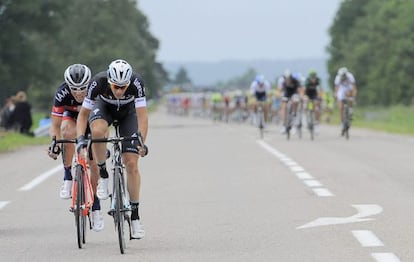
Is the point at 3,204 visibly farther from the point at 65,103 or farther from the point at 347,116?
the point at 347,116

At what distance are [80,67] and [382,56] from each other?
12020cm

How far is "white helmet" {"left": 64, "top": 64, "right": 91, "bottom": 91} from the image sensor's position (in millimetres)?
11242

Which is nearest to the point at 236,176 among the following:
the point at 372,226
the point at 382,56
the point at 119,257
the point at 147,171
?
the point at 147,171

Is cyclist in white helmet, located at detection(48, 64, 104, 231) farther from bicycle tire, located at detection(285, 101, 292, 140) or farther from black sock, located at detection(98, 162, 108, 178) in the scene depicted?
bicycle tire, located at detection(285, 101, 292, 140)

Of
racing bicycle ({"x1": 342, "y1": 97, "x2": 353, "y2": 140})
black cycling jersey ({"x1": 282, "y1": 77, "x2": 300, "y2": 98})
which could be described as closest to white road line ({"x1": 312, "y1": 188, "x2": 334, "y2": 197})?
racing bicycle ({"x1": 342, "y1": 97, "x2": 353, "y2": 140})

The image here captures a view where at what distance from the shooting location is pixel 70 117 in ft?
39.7

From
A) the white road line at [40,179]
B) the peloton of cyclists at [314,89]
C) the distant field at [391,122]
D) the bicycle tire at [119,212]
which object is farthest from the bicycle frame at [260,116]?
the bicycle tire at [119,212]

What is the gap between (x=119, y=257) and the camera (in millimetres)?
9922

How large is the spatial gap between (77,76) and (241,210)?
115 inches

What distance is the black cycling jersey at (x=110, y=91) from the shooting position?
10641mm

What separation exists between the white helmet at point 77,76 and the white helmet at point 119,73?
1.00m

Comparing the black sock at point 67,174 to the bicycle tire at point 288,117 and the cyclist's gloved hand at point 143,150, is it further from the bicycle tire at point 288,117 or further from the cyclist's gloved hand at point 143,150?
the bicycle tire at point 288,117

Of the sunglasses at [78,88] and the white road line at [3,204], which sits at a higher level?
the sunglasses at [78,88]

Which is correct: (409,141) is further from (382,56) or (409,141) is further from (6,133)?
(382,56)
